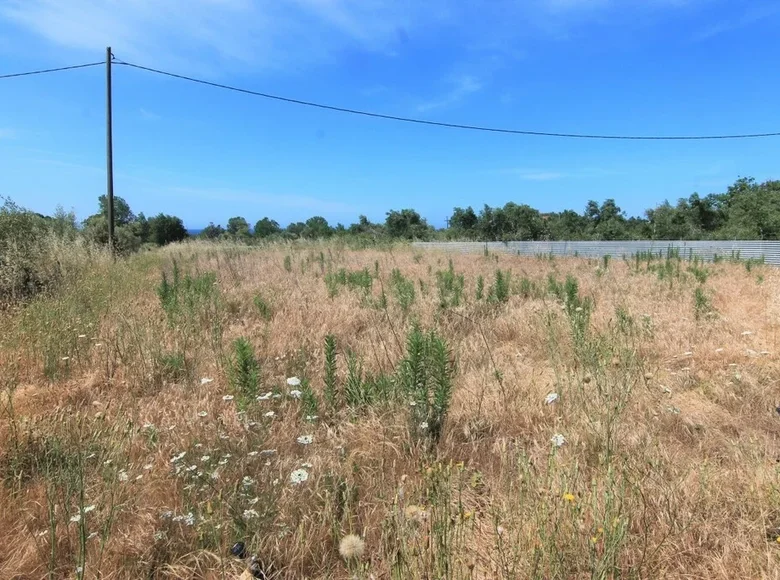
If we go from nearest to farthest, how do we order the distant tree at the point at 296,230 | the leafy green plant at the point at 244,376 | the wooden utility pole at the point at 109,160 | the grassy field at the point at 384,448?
the grassy field at the point at 384,448 → the leafy green plant at the point at 244,376 → the wooden utility pole at the point at 109,160 → the distant tree at the point at 296,230

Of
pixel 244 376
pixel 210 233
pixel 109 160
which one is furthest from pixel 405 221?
pixel 244 376

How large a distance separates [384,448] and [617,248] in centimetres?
1958

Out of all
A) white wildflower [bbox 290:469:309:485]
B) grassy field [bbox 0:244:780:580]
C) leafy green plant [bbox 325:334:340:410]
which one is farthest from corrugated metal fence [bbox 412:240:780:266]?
white wildflower [bbox 290:469:309:485]

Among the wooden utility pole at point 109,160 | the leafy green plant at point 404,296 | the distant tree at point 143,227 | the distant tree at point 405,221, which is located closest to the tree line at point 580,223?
the distant tree at point 405,221

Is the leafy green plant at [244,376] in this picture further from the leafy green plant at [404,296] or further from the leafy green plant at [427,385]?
the leafy green plant at [404,296]

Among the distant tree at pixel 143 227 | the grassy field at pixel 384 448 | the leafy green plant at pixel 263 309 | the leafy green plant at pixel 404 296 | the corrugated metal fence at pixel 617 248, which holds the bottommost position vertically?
the grassy field at pixel 384 448

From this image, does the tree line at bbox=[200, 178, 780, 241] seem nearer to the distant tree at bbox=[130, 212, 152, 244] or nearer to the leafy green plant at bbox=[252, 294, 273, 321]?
the distant tree at bbox=[130, 212, 152, 244]

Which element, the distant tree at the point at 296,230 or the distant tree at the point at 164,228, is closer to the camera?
the distant tree at the point at 296,230

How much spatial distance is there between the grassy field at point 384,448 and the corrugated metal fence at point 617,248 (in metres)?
13.0

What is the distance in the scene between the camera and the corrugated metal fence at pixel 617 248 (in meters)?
17.1

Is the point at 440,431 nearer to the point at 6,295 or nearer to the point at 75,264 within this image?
the point at 6,295

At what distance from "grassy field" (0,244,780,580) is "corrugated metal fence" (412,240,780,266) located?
13.0m

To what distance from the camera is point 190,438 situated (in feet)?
7.63

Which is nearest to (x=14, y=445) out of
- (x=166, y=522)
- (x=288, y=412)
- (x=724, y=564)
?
(x=166, y=522)
